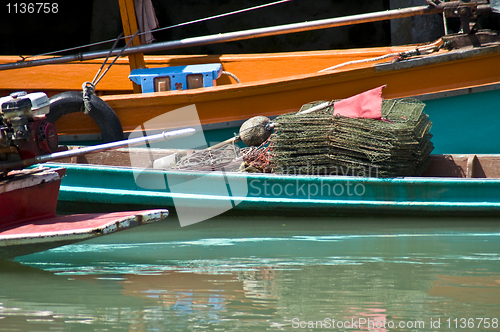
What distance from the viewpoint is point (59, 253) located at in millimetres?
4527

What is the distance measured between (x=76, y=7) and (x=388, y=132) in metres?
8.21

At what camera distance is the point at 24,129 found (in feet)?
13.6

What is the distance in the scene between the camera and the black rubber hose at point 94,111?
6281mm

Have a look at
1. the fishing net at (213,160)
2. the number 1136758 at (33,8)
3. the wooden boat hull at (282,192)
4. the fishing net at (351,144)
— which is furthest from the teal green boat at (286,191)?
the number 1136758 at (33,8)

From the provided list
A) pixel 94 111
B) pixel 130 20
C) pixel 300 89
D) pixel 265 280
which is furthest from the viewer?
pixel 130 20

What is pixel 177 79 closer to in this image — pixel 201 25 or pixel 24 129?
pixel 24 129

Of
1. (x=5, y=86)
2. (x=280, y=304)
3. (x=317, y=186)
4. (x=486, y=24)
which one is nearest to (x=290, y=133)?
(x=317, y=186)

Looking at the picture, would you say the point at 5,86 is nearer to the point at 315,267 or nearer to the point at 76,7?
the point at 76,7

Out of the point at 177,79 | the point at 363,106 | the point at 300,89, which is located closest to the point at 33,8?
the point at 177,79

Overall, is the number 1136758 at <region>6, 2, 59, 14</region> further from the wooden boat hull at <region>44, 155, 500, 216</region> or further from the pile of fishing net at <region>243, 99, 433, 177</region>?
the pile of fishing net at <region>243, 99, 433, 177</region>

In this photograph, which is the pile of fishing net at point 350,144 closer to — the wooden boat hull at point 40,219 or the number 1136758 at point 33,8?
the wooden boat hull at point 40,219

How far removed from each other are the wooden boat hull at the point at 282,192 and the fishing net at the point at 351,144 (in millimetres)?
153

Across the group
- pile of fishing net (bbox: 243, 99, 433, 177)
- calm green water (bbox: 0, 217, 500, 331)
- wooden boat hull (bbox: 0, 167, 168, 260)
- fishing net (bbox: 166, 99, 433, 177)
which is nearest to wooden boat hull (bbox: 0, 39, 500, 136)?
fishing net (bbox: 166, 99, 433, 177)

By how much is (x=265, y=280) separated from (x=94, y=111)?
139 inches
